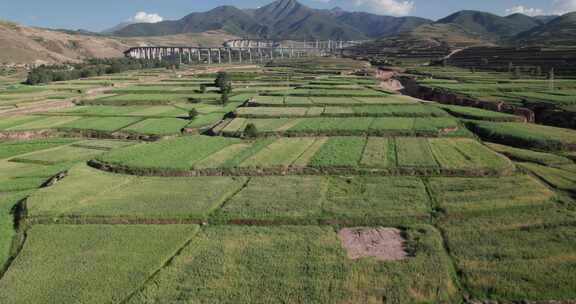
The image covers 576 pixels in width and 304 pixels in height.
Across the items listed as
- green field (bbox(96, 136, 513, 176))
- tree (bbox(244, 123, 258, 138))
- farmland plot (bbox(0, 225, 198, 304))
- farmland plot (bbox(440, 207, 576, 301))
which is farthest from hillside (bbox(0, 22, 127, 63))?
farmland plot (bbox(440, 207, 576, 301))

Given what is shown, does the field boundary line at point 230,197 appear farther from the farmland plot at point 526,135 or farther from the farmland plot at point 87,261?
the farmland plot at point 526,135

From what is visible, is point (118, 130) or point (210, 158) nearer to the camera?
point (210, 158)

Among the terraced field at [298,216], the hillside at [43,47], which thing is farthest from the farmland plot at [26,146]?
the hillside at [43,47]

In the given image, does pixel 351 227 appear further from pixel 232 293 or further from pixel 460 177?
pixel 460 177

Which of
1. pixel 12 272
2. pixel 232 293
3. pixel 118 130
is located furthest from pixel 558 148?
pixel 118 130

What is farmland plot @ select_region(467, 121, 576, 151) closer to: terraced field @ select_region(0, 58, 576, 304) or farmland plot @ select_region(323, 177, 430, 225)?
terraced field @ select_region(0, 58, 576, 304)

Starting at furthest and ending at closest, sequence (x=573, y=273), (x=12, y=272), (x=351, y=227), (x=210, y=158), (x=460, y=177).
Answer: (x=210, y=158)
(x=460, y=177)
(x=351, y=227)
(x=12, y=272)
(x=573, y=273)
